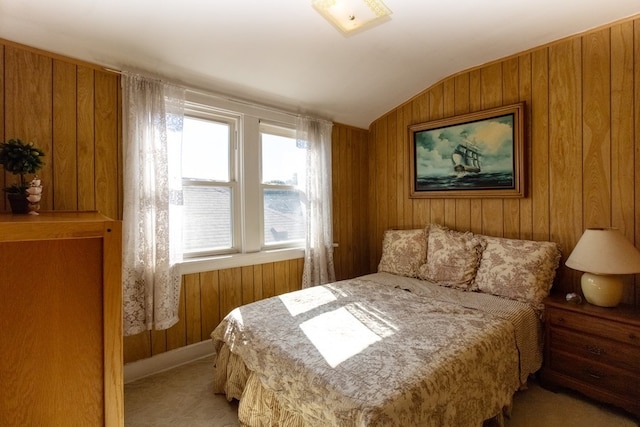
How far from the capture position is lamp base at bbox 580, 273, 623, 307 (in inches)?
78.4

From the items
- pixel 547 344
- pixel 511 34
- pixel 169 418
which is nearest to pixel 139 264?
pixel 169 418

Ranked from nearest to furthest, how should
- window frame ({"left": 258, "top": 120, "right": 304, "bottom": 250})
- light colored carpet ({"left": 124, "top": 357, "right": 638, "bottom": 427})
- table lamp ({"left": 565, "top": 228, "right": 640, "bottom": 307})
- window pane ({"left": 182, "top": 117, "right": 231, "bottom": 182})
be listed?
light colored carpet ({"left": 124, "top": 357, "right": 638, "bottom": 427}) → table lamp ({"left": 565, "top": 228, "right": 640, "bottom": 307}) → window pane ({"left": 182, "top": 117, "right": 231, "bottom": 182}) → window frame ({"left": 258, "top": 120, "right": 304, "bottom": 250})

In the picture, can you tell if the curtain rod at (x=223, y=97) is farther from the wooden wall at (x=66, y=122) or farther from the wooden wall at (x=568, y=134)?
the wooden wall at (x=568, y=134)

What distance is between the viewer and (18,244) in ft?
2.67

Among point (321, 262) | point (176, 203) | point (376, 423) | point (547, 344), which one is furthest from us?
point (321, 262)

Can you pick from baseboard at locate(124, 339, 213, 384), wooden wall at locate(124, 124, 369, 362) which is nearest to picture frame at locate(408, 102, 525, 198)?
wooden wall at locate(124, 124, 369, 362)

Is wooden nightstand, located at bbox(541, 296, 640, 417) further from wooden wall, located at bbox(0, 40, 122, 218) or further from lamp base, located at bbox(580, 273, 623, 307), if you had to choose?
wooden wall, located at bbox(0, 40, 122, 218)

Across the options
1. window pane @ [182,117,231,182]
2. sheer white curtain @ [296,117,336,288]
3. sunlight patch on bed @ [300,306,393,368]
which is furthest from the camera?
sheer white curtain @ [296,117,336,288]

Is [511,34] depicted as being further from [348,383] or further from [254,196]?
[348,383]

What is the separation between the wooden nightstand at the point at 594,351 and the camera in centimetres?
181

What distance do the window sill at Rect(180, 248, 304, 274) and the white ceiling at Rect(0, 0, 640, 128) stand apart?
1392mm

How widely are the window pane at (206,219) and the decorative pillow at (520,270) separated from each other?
2140 mm

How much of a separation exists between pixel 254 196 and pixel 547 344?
8.10 feet

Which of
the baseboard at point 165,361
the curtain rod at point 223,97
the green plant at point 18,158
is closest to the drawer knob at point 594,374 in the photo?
the baseboard at point 165,361
